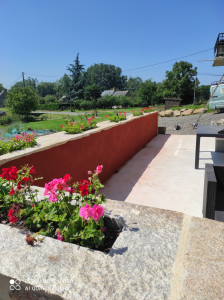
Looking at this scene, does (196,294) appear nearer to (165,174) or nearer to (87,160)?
(87,160)

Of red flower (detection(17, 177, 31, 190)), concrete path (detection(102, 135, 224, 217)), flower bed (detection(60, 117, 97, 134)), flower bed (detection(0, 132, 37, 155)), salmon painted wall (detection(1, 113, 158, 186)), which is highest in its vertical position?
flower bed (detection(60, 117, 97, 134))

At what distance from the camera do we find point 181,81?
36688 millimetres

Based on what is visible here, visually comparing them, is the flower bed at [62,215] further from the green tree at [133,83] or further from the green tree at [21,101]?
the green tree at [133,83]

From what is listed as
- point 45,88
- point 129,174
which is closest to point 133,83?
point 45,88

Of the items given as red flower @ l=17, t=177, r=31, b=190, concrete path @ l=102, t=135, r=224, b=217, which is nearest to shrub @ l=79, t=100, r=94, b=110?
concrete path @ l=102, t=135, r=224, b=217

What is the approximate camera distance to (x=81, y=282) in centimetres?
89

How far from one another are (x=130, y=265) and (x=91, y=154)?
9.32 ft

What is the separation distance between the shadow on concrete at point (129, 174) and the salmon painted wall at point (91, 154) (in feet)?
0.49

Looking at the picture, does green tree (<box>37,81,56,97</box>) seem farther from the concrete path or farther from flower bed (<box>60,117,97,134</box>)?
flower bed (<box>60,117,97,134</box>)

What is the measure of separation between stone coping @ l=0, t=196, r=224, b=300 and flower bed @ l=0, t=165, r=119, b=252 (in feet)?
0.26

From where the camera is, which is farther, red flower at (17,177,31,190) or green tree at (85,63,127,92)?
green tree at (85,63,127,92)

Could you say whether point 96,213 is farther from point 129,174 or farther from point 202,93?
point 202,93

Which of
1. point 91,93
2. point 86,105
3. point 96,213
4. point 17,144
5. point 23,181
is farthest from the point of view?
point 91,93

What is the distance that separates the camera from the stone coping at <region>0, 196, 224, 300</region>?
0.85 metres
